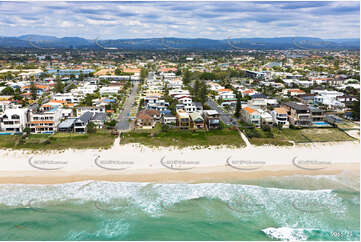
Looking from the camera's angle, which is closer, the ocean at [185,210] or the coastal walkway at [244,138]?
the ocean at [185,210]

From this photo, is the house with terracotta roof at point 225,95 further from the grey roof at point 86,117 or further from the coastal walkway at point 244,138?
the grey roof at point 86,117

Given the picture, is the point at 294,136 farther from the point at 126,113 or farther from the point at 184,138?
the point at 126,113

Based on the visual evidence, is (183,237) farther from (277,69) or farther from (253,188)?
(277,69)

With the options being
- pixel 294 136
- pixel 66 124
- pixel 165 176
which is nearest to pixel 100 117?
pixel 66 124

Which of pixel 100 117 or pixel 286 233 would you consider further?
pixel 100 117

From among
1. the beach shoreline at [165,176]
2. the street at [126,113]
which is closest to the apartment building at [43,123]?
the street at [126,113]

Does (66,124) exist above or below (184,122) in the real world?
below
